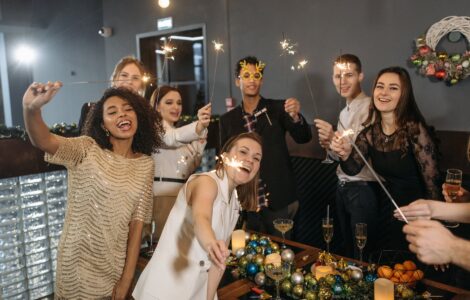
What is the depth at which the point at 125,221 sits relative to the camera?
1790 millimetres

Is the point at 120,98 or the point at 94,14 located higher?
the point at 94,14

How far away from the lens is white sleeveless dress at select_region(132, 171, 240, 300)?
1.56 metres

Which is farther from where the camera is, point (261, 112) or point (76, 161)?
point (261, 112)

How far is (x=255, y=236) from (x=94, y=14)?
5.88 m

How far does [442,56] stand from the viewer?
315 centimetres

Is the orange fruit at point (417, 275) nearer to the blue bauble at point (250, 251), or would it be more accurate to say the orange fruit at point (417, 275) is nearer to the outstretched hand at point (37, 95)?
the blue bauble at point (250, 251)

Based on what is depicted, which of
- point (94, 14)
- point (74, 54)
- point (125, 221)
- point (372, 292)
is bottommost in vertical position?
point (372, 292)

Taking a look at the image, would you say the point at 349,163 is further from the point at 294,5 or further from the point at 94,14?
the point at 94,14

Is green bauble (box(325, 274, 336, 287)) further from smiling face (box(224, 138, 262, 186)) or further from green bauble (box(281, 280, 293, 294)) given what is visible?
smiling face (box(224, 138, 262, 186))

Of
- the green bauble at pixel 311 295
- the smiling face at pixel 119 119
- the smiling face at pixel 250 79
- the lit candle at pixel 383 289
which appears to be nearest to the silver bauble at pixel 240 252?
the green bauble at pixel 311 295

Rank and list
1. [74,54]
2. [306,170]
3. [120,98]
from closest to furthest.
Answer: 1. [120,98]
2. [306,170]
3. [74,54]

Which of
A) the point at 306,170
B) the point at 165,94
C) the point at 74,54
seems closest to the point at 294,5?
the point at 306,170

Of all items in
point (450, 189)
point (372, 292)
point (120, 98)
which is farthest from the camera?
point (450, 189)

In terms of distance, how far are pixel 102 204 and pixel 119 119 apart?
0.39m
